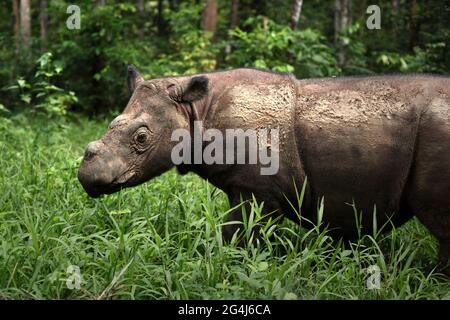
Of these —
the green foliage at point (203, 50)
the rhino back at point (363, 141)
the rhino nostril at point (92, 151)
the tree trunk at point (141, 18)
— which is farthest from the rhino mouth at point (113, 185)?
the tree trunk at point (141, 18)

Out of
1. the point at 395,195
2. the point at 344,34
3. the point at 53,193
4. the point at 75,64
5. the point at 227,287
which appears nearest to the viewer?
the point at 227,287

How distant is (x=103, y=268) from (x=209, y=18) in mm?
11434

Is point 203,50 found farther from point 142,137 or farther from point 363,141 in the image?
point 363,141

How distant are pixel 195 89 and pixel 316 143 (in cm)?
105

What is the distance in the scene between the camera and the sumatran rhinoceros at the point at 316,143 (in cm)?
453

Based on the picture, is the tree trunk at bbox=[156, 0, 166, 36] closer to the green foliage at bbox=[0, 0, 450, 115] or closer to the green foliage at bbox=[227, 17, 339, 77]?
the green foliage at bbox=[0, 0, 450, 115]

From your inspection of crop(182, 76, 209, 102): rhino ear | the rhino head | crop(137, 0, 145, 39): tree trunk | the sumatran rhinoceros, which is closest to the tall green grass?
the sumatran rhinoceros

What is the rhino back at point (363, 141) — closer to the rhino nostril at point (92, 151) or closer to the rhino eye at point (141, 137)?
the rhino eye at point (141, 137)

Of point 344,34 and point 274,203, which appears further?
point 344,34

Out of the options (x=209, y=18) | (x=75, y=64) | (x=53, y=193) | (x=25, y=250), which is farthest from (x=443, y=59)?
(x=75, y=64)

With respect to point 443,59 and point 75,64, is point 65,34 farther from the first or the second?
point 443,59

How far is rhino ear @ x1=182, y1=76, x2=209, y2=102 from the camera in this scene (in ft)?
15.8

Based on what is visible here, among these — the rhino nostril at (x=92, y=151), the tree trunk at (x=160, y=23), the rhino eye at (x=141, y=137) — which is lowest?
the rhino nostril at (x=92, y=151)

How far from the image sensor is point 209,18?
584 inches
